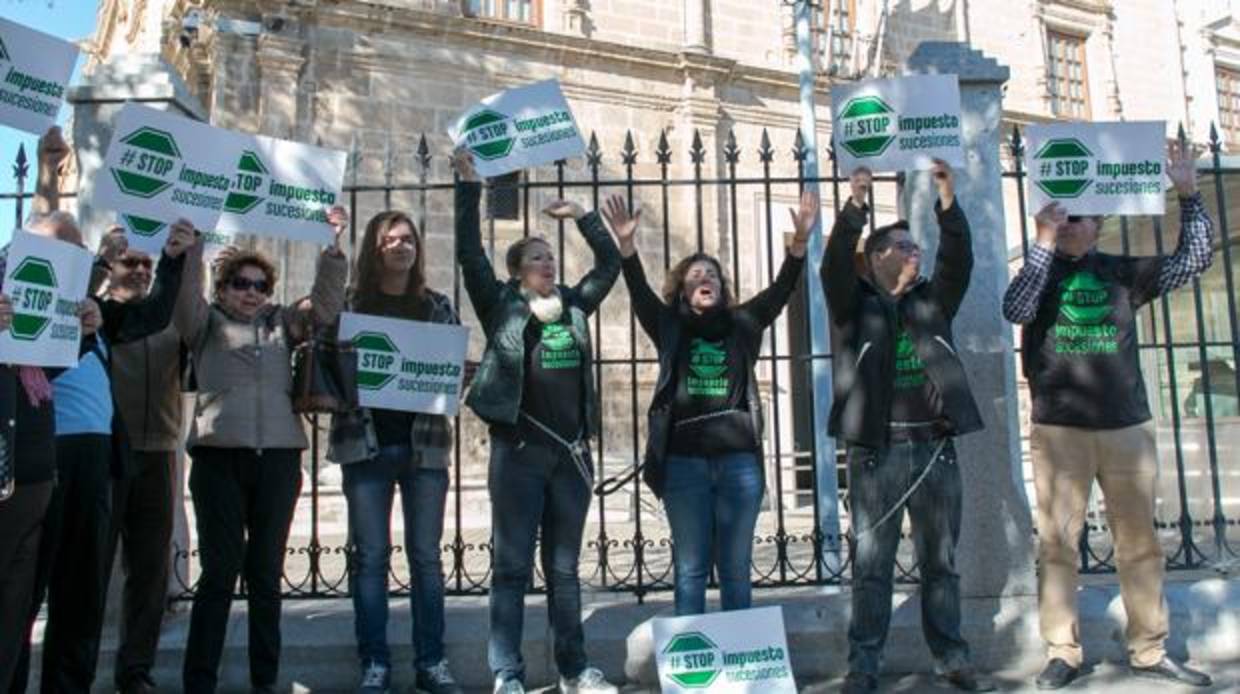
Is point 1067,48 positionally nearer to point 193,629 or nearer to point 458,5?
point 458,5

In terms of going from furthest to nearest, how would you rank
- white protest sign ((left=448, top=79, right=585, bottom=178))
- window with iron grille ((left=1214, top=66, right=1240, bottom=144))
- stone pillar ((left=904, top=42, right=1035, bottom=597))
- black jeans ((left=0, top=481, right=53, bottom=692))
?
window with iron grille ((left=1214, top=66, right=1240, bottom=144)), stone pillar ((left=904, top=42, right=1035, bottom=597)), white protest sign ((left=448, top=79, right=585, bottom=178)), black jeans ((left=0, top=481, right=53, bottom=692))

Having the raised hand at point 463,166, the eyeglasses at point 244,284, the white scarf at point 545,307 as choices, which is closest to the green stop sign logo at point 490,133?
the raised hand at point 463,166

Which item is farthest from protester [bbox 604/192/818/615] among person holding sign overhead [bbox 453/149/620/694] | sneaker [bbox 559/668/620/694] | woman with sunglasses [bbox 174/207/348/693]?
woman with sunglasses [bbox 174/207/348/693]

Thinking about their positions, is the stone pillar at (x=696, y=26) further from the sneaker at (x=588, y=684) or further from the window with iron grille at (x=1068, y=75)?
the sneaker at (x=588, y=684)

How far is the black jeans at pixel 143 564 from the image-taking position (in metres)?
4.00

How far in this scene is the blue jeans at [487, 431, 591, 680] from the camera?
3.98m

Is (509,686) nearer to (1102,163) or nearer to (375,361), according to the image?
(375,361)

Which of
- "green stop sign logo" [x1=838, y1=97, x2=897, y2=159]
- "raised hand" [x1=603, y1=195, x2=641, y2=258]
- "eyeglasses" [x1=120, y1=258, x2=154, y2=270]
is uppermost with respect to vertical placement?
"green stop sign logo" [x1=838, y1=97, x2=897, y2=159]

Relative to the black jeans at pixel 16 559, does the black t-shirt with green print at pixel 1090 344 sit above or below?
above

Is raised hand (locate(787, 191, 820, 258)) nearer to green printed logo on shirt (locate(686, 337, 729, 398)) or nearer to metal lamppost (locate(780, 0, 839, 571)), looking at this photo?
green printed logo on shirt (locate(686, 337, 729, 398))

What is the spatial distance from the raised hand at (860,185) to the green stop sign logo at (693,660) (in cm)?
189

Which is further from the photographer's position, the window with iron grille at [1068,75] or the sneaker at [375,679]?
the window with iron grille at [1068,75]

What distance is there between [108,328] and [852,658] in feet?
10.7

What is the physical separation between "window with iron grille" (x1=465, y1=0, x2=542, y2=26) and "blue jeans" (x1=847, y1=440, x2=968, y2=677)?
11607 mm
